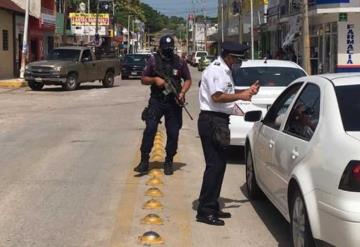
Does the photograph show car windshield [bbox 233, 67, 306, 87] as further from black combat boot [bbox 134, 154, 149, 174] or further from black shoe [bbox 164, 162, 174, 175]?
black combat boot [bbox 134, 154, 149, 174]

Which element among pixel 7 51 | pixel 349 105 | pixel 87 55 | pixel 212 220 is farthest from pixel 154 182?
pixel 7 51

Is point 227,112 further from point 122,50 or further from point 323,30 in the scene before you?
point 122,50

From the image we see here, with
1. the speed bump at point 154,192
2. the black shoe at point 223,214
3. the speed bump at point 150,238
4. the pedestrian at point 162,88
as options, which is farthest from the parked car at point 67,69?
the speed bump at point 150,238

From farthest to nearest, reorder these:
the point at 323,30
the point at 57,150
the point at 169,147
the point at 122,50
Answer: the point at 122,50
the point at 323,30
the point at 57,150
the point at 169,147

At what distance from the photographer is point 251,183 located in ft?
24.3

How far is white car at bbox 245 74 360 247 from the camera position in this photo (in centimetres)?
421

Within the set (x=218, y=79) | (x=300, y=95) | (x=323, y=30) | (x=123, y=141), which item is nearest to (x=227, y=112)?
(x=218, y=79)

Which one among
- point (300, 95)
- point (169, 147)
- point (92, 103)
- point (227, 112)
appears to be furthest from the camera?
point (92, 103)

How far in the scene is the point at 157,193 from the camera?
770 cm

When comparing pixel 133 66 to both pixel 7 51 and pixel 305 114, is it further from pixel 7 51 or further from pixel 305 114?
pixel 305 114

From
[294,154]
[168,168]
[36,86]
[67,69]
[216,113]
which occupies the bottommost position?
[168,168]

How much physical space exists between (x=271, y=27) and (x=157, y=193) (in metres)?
43.1

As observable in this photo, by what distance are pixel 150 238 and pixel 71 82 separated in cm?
2326

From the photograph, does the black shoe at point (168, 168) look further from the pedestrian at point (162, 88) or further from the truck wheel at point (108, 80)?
the truck wheel at point (108, 80)
